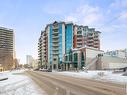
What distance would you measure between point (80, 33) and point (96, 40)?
17.2 m

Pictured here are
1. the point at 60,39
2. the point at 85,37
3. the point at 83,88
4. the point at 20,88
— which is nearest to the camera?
the point at 83,88

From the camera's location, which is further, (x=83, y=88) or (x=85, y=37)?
(x=85, y=37)

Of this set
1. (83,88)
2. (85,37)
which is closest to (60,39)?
Answer: (85,37)

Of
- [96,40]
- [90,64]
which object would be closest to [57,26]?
[96,40]

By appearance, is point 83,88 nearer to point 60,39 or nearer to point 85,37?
point 60,39

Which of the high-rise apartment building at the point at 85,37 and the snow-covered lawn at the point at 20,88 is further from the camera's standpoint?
the high-rise apartment building at the point at 85,37

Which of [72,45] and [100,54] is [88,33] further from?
[100,54]

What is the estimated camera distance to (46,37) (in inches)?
7141

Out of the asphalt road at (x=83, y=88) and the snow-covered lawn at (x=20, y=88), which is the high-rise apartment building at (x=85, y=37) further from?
the asphalt road at (x=83, y=88)

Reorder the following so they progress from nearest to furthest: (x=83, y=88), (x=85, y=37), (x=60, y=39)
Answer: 1. (x=83, y=88)
2. (x=60, y=39)
3. (x=85, y=37)

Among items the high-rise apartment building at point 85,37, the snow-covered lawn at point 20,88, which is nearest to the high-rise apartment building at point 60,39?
the high-rise apartment building at point 85,37

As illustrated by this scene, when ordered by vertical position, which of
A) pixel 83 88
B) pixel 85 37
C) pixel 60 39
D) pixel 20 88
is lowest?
pixel 20 88

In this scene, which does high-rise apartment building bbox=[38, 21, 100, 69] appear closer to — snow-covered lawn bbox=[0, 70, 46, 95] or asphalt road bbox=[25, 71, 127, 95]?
snow-covered lawn bbox=[0, 70, 46, 95]

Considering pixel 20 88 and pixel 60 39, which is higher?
pixel 60 39
